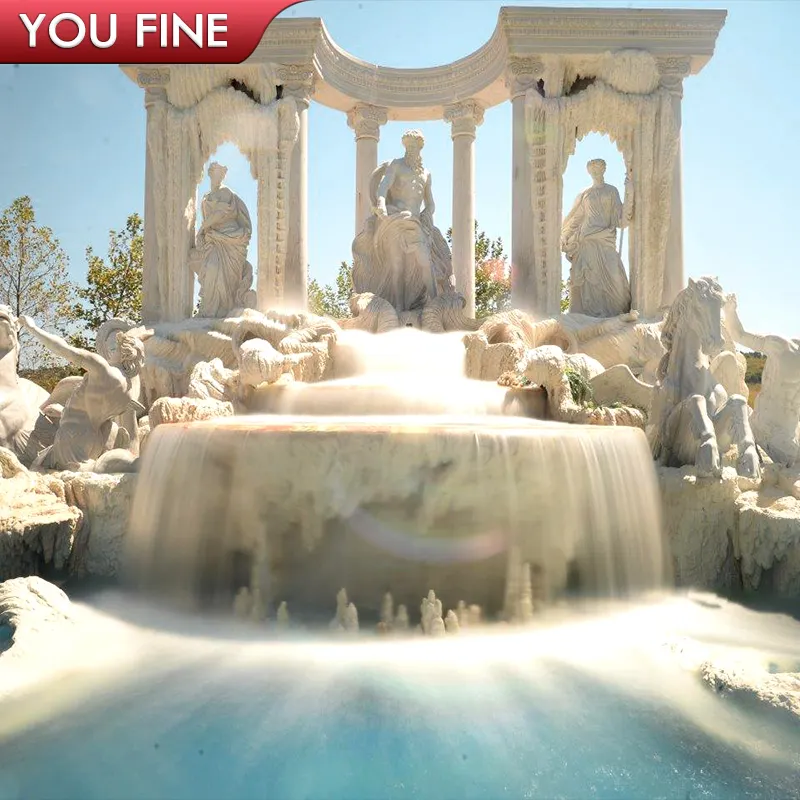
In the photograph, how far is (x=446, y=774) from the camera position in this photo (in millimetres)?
3533

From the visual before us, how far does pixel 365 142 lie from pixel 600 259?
5713 millimetres

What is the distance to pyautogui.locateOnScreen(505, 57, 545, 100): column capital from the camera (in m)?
13.2

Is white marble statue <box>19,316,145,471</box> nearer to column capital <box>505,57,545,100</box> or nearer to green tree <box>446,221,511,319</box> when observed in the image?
column capital <box>505,57,545,100</box>

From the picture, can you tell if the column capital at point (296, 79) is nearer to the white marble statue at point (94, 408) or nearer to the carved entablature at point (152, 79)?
the carved entablature at point (152, 79)

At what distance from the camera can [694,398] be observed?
719 cm

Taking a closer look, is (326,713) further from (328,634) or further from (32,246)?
(32,246)

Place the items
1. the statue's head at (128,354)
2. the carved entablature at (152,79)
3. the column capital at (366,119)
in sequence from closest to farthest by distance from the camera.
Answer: the statue's head at (128,354), the carved entablature at (152,79), the column capital at (366,119)

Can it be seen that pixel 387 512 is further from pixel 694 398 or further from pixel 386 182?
pixel 386 182

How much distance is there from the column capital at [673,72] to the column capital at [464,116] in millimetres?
3770

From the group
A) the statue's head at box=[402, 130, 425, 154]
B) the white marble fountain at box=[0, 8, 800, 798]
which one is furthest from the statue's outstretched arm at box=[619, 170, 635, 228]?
the statue's head at box=[402, 130, 425, 154]

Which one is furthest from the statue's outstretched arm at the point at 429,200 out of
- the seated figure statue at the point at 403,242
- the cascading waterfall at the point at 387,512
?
the cascading waterfall at the point at 387,512

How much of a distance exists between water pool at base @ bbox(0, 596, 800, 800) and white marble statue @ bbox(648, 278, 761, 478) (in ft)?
8.98

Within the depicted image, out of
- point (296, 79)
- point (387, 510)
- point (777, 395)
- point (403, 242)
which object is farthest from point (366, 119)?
point (387, 510)

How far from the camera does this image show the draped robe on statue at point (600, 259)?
13344 millimetres
